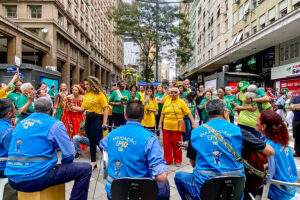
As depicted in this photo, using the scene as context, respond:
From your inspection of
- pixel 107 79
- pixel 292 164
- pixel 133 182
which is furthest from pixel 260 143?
pixel 107 79

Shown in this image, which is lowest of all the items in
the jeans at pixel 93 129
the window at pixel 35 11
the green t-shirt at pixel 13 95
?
the jeans at pixel 93 129

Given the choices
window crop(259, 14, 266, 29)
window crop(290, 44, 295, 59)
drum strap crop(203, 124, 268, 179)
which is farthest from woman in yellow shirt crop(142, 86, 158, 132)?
window crop(259, 14, 266, 29)

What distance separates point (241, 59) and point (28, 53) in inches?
1024

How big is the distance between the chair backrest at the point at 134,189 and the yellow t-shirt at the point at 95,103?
2.83 metres

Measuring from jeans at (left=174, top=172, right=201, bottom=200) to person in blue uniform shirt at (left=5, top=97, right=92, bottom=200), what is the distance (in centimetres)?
132

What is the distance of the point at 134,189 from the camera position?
1842 millimetres

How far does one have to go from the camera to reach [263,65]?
779 inches

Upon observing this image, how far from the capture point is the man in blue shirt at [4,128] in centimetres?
252

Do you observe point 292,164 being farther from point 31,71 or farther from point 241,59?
point 241,59

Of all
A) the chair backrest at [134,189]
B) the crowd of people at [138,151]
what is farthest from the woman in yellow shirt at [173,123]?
the chair backrest at [134,189]

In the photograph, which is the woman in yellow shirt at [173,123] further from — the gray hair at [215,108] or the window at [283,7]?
the window at [283,7]

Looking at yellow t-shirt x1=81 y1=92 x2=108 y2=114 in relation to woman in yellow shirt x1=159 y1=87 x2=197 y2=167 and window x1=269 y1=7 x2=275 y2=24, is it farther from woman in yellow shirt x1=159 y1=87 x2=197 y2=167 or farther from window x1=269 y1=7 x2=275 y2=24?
window x1=269 y1=7 x2=275 y2=24

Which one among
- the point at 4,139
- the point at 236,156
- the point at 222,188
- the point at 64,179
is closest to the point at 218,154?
the point at 236,156

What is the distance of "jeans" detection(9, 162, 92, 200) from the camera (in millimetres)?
2232
